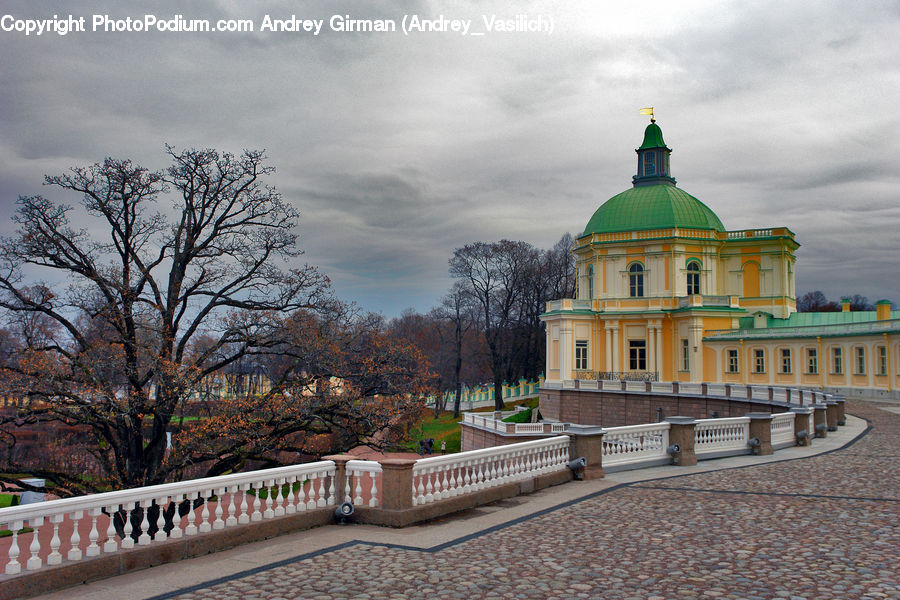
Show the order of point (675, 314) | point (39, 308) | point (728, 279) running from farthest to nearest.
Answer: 1. point (728, 279)
2. point (675, 314)
3. point (39, 308)

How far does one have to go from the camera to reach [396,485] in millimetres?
9688

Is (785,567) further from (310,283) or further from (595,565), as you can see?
(310,283)

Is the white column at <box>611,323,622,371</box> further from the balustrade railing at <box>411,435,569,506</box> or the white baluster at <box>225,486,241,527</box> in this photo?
the white baluster at <box>225,486,241,527</box>

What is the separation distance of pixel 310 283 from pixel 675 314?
A: 103 ft

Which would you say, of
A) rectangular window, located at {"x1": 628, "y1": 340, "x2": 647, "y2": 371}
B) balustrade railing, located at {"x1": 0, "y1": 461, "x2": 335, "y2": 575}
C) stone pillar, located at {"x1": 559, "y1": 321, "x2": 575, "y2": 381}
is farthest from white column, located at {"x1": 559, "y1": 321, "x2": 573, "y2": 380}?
balustrade railing, located at {"x1": 0, "y1": 461, "x2": 335, "y2": 575}

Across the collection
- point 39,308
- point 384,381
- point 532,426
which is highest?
point 39,308

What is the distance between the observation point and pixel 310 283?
21812 mm

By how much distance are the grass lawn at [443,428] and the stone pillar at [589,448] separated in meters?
31.7

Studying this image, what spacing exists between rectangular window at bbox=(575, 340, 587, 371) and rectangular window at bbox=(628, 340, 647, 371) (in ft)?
10.4

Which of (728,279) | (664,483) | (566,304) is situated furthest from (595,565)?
(728,279)

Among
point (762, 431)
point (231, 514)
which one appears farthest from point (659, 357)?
point (231, 514)

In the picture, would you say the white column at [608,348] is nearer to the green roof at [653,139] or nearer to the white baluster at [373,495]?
the green roof at [653,139]

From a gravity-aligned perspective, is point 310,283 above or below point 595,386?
above

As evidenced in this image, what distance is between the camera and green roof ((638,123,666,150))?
5558cm
